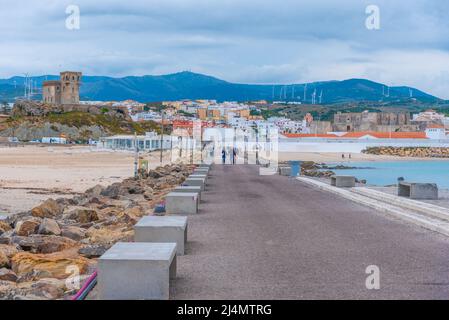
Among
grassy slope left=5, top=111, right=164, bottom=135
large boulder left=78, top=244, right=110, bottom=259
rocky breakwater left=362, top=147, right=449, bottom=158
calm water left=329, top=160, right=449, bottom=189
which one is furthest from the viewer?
grassy slope left=5, top=111, right=164, bottom=135

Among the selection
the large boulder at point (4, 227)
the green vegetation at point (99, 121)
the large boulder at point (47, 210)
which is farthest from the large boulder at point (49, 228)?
the green vegetation at point (99, 121)

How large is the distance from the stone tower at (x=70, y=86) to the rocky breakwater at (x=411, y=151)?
266 ft

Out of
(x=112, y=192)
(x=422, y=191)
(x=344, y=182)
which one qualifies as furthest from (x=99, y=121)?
(x=422, y=191)

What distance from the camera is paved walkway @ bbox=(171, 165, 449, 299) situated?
775 cm

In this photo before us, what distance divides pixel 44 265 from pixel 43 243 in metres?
2.00

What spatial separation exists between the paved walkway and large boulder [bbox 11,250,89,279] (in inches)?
54.9

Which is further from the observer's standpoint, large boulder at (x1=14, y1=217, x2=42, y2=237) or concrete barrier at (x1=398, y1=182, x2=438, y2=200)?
concrete barrier at (x1=398, y1=182, x2=438, y2=200)

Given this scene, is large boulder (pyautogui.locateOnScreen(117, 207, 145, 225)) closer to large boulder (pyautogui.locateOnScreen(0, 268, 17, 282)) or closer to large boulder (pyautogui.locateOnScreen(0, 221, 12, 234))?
large boulder (pyautogui.locateOnScreen(0, 221, 12, 234))

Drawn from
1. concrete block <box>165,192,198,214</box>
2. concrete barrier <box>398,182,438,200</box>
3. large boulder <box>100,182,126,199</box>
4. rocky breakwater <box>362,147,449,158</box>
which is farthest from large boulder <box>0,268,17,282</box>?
rocky breakwater <box>362,147,449,158</box>

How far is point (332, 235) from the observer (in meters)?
11.9

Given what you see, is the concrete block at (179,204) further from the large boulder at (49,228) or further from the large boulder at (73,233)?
the large boulder at (49,228)

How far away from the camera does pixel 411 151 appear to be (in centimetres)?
10544

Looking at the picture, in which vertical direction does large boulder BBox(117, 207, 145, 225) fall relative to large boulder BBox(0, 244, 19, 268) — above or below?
below
